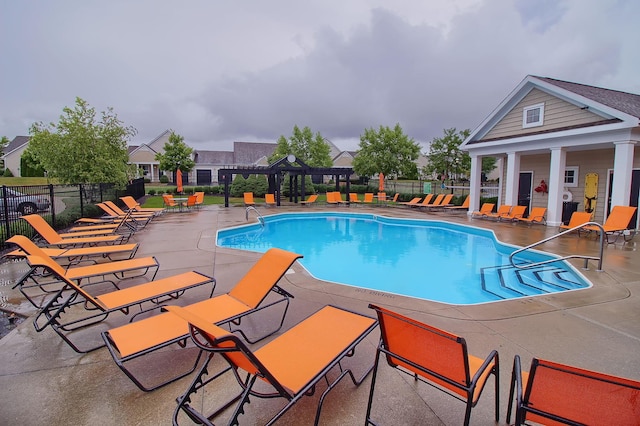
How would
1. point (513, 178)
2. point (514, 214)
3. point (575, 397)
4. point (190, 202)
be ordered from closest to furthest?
point (575, 397)
point (514, 214)
point (513, 178)
point (190, 202)

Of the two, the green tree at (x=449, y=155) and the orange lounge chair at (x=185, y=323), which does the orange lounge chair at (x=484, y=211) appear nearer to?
the orange lounge chair at (x=185, y=323)

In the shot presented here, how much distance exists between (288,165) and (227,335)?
65.7 feet

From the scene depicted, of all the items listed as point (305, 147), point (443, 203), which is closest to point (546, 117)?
point (443, 203)

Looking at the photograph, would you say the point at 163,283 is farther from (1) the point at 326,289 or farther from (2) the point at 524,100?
(2) the point at 524,100

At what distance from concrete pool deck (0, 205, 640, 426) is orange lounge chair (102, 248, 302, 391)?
0.88 feet

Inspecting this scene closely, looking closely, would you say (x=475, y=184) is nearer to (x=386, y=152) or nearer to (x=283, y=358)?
(x=283, y=358)

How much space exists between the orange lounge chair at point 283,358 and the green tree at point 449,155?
3203cm

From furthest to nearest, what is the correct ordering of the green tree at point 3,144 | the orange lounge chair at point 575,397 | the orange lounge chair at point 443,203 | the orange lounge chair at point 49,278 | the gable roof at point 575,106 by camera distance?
the green tree at point 3,144
the orange lounge chair at point 443,203
the gable roof at point 575,106
the orange lounge chair at point 49,278
the orange lounge chair at point 575,397

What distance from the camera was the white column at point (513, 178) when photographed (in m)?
14.0

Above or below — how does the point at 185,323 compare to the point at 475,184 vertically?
below

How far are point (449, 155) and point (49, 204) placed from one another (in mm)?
30713

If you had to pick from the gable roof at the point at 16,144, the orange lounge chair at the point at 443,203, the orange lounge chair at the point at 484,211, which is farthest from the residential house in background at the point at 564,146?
the gable roof at the point at 16,144

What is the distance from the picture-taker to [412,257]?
9727mm

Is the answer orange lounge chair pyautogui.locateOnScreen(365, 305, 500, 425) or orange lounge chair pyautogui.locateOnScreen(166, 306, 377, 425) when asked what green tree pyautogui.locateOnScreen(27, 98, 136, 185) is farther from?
orange lounge chair pyautogui.locateOnScreen(365, 305, 500, 425)
